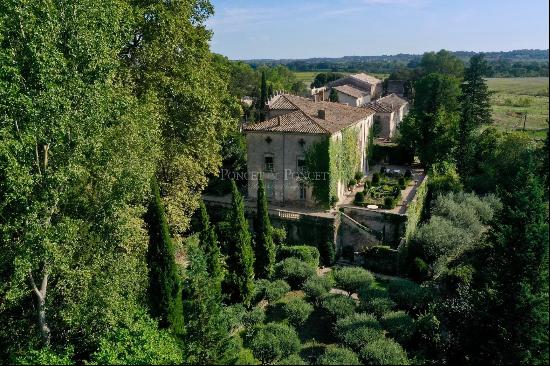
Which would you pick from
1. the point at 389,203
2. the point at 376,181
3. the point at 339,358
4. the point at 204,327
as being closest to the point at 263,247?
the point at 204,327

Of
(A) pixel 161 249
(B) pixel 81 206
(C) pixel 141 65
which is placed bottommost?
(A) pixel 161 249

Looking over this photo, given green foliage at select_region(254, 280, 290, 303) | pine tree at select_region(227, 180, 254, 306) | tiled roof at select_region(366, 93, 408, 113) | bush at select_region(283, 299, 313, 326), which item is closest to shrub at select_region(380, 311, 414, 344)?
bush at select_region(283, 299, 313, 326)

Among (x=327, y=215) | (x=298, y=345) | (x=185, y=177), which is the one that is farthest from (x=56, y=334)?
(x=327, y=215)

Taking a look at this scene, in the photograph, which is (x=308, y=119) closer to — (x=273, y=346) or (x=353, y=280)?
(x=353, y=280)

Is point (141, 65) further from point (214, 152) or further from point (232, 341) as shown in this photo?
point (232, 341)

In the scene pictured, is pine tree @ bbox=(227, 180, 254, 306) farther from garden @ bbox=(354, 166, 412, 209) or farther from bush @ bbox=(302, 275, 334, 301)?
garden @ bbox=(354, 166, 412, 209)

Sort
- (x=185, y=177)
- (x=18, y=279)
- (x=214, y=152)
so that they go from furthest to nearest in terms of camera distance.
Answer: (x=214, y=152)
(x=185, y=177)
(x=18, y=279)
